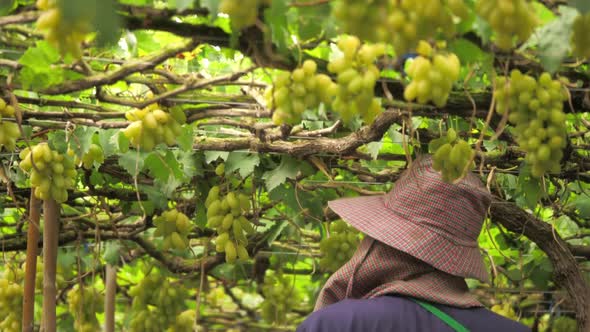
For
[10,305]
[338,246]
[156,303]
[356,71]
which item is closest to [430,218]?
[356,71]

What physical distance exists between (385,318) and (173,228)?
1.77 meters

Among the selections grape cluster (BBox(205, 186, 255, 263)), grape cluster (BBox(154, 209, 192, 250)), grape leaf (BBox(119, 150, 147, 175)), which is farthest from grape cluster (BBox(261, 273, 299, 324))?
grape leaf (BBox(119, 150, 147, 175))

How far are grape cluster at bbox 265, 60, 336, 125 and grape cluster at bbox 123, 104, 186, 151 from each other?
0.73m

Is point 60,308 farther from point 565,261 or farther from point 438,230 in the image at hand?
point 438,230

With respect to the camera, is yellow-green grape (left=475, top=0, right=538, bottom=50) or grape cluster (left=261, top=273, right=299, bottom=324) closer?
yellow-green grape (left=475, top=0, right=538, bottom=50)

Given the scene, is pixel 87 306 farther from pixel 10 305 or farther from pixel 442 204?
pixel 442 204

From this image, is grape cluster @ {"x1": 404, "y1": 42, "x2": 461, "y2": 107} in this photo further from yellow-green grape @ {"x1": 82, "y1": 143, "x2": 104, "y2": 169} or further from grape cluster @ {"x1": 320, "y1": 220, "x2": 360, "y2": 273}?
grape cluster @ {"x1": 320, "y1": 220, "x2": 360, "y2": 273}

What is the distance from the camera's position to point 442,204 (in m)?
3.54


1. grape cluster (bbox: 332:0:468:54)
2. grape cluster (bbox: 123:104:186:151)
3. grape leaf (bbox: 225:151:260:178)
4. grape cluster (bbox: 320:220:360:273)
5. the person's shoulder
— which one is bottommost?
grape cluster (bbox: 320:220:360:273)

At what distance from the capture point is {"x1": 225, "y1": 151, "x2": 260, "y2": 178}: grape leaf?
14.5 ft

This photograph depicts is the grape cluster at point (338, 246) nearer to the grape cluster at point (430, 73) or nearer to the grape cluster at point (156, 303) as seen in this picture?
A: the grape cluster at point (156, 303)

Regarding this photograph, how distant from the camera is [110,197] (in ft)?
17.1

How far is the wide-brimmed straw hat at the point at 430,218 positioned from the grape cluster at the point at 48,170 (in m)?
1.00

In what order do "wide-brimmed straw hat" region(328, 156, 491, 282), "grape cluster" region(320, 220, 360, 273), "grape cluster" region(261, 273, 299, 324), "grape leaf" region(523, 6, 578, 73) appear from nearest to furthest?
1. "grape leaf" region(523, 6, 578, 73)
2. "wide-brimmed straw hat" region(328, 156, 491, 282)
3. "grape cluster" region(320, 220, 360, 273)
4. "grape cluster" region(261, 273, 299, 324)
